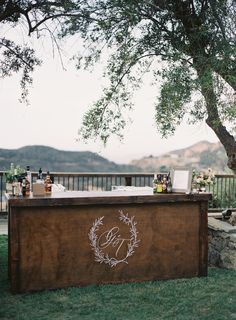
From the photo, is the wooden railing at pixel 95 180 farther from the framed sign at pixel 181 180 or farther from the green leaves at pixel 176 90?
the framed sign at pixel 181 180

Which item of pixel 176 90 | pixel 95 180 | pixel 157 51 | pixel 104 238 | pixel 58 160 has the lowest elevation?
pixel 104 238

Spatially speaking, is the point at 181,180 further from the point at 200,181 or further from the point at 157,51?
the point at 157,51

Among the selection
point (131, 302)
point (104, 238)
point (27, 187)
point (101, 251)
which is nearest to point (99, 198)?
point (104, 238)

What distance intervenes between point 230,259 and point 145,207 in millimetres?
1357

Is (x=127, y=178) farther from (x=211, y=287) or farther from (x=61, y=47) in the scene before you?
(x=211, y=287)

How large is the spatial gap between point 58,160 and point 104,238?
5.75m

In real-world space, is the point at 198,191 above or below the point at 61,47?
below

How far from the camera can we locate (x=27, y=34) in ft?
23.9

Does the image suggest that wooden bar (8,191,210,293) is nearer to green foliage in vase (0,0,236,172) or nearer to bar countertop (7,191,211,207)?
bar countertop (7,191,211,207)

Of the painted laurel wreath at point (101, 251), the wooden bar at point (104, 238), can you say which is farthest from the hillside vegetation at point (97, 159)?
the painted laurel wreath at point (101, 251)

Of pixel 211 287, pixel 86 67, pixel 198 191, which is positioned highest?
pixel 86 67

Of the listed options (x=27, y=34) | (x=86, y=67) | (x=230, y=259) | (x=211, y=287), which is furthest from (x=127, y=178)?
(x=211, y=287)

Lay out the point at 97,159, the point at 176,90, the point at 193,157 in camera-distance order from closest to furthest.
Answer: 1. the point at 176,90
2. the point at 193,157
3. the point at 97,159

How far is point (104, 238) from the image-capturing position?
185 inches
